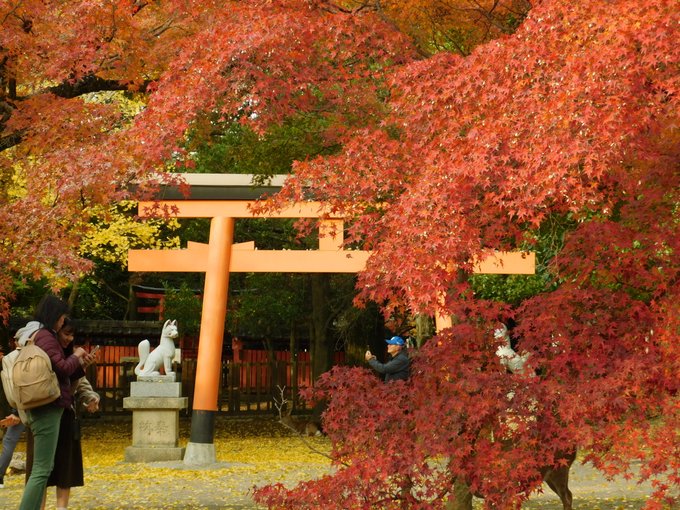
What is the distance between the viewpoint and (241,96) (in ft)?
22.7

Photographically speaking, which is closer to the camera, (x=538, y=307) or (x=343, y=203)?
(x=538, y=307)

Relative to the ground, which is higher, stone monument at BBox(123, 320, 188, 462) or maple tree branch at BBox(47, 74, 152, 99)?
maple tree branch at BBox(47, 74, 152, 99)

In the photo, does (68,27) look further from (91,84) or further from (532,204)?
(532,204)

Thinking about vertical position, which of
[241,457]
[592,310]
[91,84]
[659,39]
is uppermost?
[91,84]

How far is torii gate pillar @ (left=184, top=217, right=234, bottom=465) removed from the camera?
43.2 ft

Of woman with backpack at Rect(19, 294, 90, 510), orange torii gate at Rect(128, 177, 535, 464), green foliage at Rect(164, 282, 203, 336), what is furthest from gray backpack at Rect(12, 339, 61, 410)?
green foliage at Rect(164, 282, 203, 336)

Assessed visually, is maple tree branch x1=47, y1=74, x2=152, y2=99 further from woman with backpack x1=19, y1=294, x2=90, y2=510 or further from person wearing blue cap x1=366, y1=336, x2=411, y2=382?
woman with backpack x1=19, y1=294, x2=90, y2=510

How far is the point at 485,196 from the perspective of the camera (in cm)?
560

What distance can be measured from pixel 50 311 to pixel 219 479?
5642 mm

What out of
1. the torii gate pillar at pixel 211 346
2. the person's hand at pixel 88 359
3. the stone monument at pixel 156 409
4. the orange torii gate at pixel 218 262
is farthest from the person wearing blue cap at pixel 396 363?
the stone monument at pixel 156 409

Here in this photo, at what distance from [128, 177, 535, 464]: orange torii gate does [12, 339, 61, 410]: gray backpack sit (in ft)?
24.8

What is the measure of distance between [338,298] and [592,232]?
44.8 ft

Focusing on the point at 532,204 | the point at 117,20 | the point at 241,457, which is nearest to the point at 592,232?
the point at 532,204

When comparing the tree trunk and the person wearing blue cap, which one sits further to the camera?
the tree trunk
